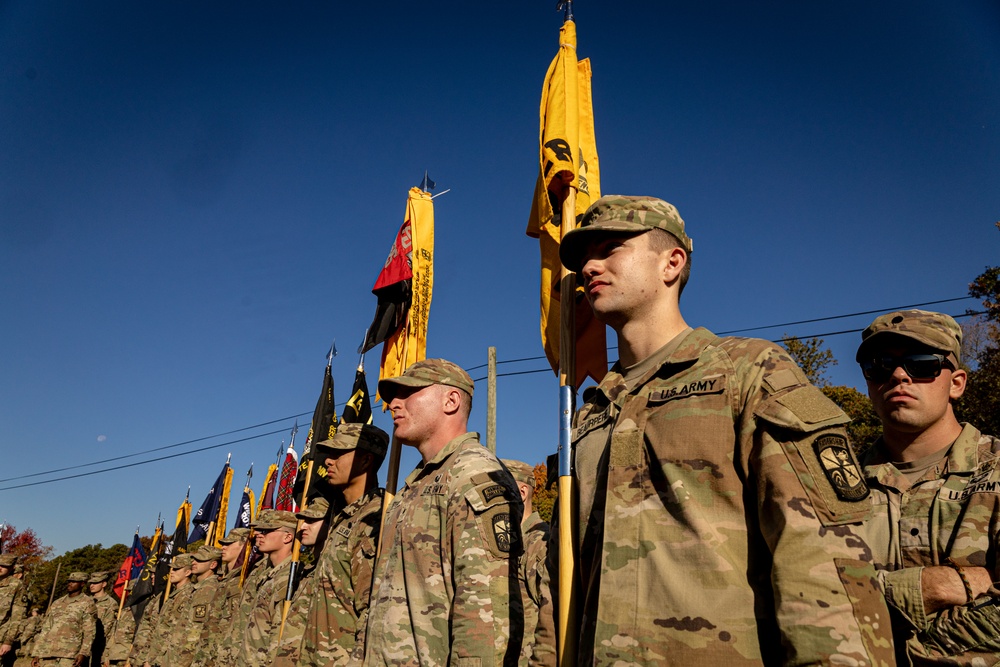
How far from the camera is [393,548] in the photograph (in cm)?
362

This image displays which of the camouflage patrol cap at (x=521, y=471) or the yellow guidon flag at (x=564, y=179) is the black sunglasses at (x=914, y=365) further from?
the camouflage patrol cap at (x=521, y=471)

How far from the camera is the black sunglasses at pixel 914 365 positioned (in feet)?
9.25

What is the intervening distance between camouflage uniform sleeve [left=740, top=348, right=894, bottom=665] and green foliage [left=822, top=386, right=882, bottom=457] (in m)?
8.87

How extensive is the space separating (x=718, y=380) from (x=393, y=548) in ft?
7.46

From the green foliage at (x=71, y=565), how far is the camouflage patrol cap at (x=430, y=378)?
30.8 metres

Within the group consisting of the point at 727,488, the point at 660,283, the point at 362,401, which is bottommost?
the point at 727,488

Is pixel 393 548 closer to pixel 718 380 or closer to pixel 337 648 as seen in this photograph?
pixel 337 648

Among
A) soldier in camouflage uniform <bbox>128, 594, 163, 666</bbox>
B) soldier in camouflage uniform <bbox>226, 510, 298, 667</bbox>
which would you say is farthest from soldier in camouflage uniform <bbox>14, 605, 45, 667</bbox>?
soldier in camouflage uniform <bbox>226, 510, 298, 667</bbox>

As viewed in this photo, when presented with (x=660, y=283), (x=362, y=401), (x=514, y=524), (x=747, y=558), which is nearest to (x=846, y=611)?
(x=747, y=558)

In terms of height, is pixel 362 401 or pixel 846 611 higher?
pixel 362 401

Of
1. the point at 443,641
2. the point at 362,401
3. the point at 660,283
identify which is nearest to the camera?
the point at 660,283

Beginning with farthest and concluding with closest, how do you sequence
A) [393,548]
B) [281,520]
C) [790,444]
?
1. [281,520]
2. [393,548]
3. [790,444]

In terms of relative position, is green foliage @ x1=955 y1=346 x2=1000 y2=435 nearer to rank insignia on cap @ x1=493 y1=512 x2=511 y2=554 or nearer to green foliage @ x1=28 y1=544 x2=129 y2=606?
rank insignia on cap @ x1=493 y1=512 x2=511 y2=554

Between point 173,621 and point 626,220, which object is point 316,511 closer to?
point 626,220
